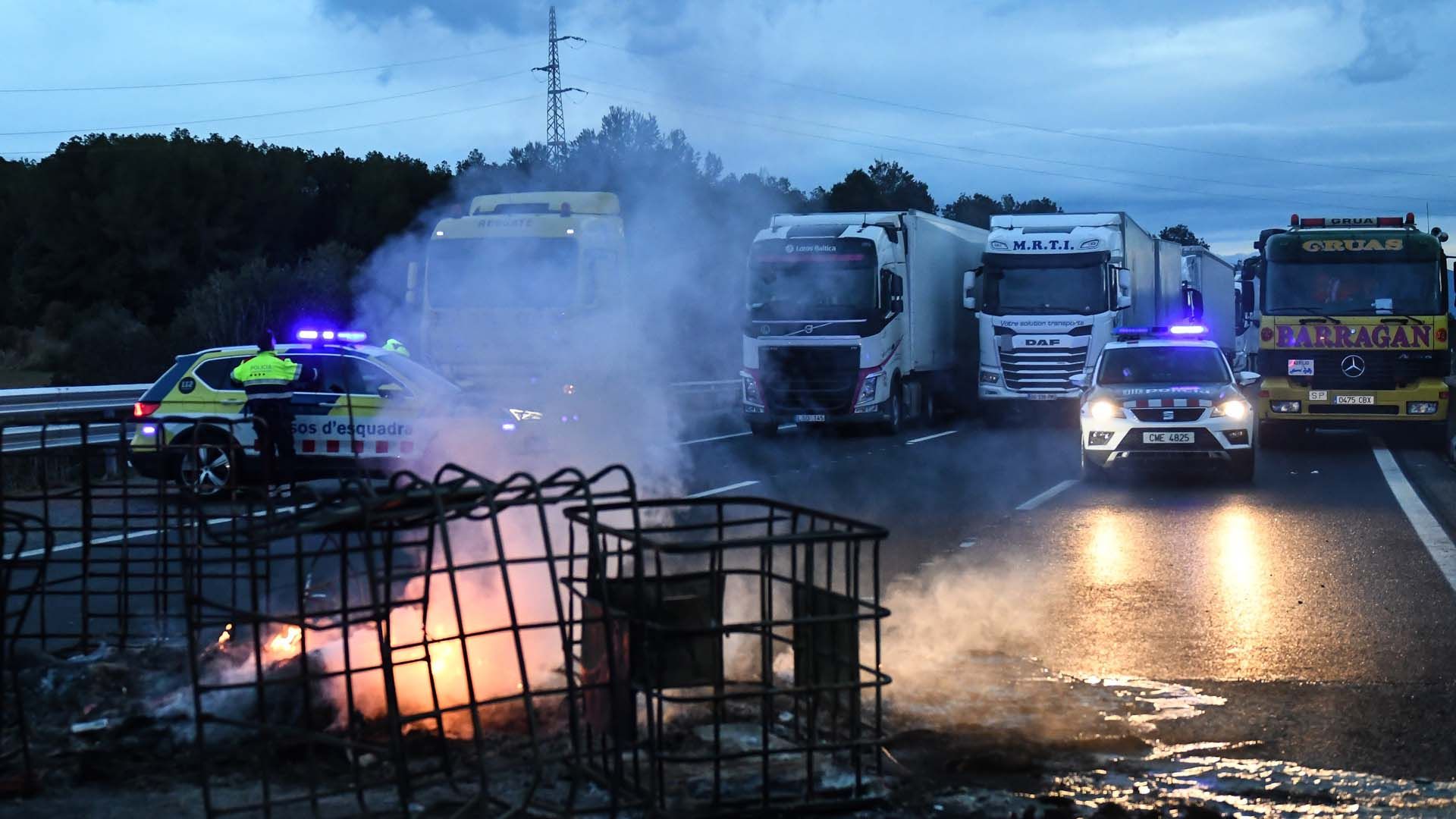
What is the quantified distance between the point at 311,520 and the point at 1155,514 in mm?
10518

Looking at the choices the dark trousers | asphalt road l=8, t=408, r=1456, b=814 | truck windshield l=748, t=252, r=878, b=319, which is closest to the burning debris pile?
asphalt road l=8, t=408, r=1456, b=814

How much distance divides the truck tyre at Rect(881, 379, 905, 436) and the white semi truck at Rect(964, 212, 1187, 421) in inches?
79.9

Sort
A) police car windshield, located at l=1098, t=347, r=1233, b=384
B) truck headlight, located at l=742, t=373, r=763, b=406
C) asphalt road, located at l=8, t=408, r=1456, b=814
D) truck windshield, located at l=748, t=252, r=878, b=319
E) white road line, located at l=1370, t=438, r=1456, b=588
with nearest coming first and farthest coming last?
asphalt road, located at l=8, t=408, r=1456, b=814, white road line, located at l=1370, t=438, r=1456, b=588, police car windshield, located at l=1098, t=347, r=1233, b=384, truck windshield, located at l=748, t=252, r=878, b=319, truck headlight, located at l=742, t=373, r=763, b=406

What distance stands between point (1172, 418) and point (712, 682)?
11.8 metres

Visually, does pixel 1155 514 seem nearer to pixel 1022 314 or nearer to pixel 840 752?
pixel 840 752

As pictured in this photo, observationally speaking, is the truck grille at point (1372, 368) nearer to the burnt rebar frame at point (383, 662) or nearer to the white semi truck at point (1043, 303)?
→ the white semi truck at point (1043, 303)

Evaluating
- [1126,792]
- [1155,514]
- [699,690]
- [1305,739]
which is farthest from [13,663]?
[1155,514]

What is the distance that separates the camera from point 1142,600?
28.8 feet

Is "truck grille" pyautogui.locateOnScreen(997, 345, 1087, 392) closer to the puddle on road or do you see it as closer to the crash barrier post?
the puddle on road

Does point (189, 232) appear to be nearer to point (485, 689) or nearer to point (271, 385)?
point (271, 385)

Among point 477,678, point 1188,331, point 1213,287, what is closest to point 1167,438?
point 1188,331

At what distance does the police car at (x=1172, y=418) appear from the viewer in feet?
50.2

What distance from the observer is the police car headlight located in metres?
15.3

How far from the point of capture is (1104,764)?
531 cm
